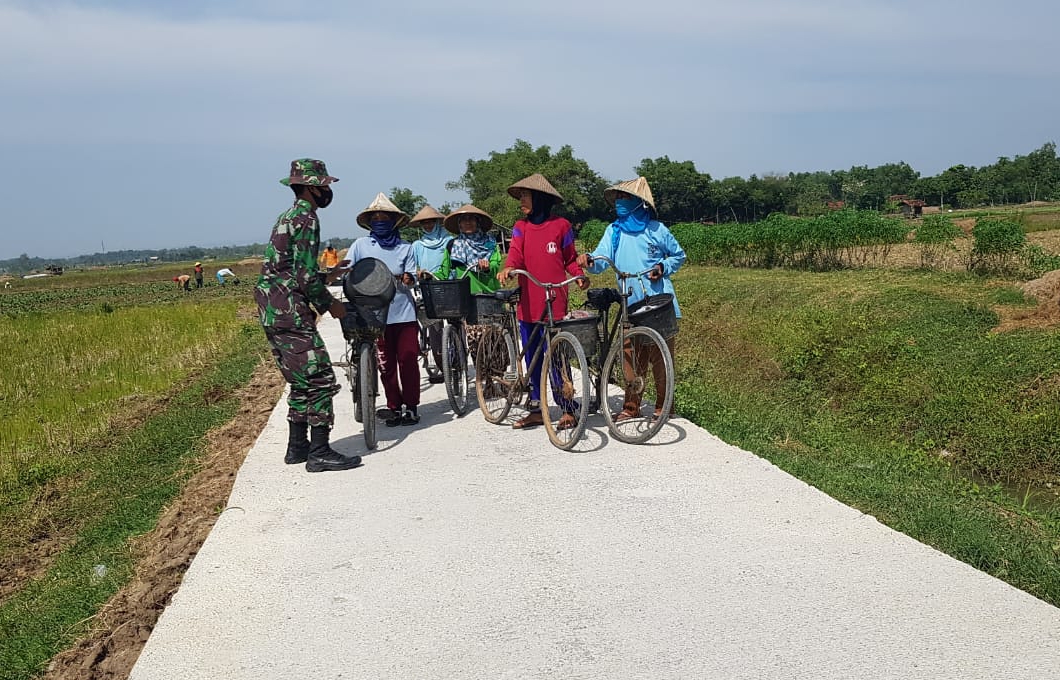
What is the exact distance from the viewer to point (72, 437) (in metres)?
8.14

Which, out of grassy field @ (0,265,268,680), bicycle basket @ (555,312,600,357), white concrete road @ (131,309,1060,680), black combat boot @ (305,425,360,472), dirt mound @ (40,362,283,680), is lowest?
grassy field @ (0,265,268,680)

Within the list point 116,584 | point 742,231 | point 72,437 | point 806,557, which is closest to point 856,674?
point 806,557

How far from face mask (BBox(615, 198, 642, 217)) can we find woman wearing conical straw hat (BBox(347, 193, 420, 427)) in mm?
1719

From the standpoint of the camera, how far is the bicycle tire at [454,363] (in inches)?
261

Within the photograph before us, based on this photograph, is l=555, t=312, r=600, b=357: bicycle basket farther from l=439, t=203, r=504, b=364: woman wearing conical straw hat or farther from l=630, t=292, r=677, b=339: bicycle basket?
l=439, t=203, r=504, b=364: woman wearing conical straw hat

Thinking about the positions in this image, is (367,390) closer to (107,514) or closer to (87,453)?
(107,514)

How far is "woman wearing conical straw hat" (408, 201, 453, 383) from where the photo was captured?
8.34 m

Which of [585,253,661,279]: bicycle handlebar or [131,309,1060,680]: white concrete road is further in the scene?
[585,253,661,279]: bicycle handlebar

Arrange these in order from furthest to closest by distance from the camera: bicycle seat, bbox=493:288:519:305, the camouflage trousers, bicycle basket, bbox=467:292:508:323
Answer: bicycle basket, bbox=467:292:508:323 < bicycle seat, bbox=493:288:519:305 < the camouflage trousers

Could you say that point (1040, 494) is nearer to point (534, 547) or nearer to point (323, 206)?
point (534, 547)

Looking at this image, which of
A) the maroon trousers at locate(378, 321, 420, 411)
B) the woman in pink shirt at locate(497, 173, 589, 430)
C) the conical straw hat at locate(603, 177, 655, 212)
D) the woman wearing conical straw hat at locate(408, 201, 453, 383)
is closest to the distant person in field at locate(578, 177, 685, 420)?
the conical straw hat at locate(603, 177, 655, 212)

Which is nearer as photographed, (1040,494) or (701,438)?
(701,438)

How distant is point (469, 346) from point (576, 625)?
4156mm

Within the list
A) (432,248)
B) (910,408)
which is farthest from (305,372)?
(910,408)
